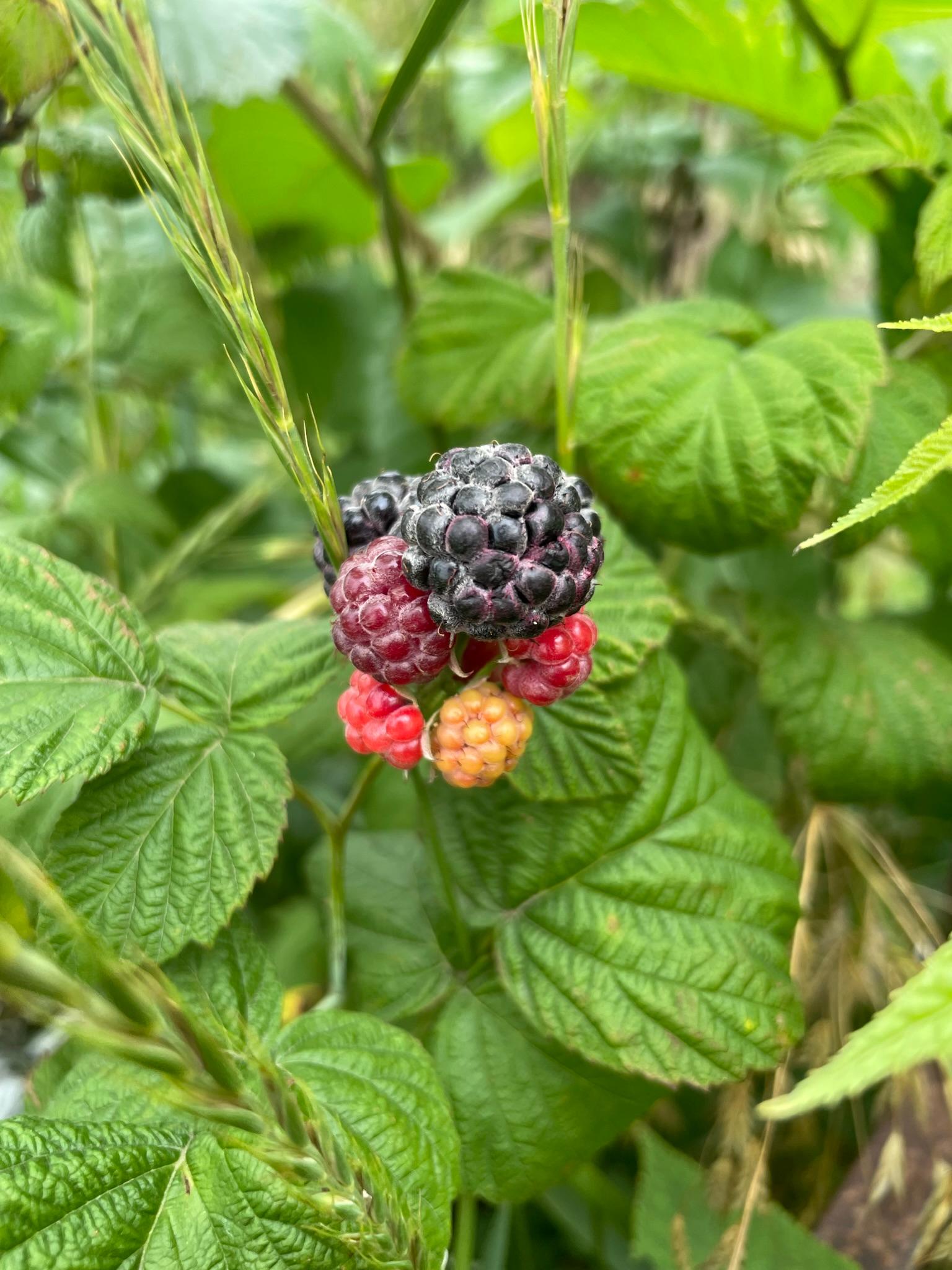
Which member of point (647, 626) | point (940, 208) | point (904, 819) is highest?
point (940, 208)

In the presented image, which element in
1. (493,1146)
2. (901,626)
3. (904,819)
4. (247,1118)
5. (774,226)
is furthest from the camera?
(774,226)

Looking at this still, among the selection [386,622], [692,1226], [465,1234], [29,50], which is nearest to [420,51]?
[29,50]

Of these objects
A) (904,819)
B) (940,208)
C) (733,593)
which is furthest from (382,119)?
(904,819)

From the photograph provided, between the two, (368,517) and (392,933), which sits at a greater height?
(368,517)

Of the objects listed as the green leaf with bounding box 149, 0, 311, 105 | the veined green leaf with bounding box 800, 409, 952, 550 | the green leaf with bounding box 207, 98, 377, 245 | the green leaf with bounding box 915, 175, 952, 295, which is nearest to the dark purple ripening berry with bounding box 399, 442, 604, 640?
the veined green leaf with bounding box 800, 409, 952, 550

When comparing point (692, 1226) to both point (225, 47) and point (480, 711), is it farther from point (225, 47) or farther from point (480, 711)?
point (225, 47)

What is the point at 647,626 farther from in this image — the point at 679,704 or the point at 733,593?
the point at 733,593

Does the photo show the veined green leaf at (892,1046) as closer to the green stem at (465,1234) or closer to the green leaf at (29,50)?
the green stem at (465,1234)

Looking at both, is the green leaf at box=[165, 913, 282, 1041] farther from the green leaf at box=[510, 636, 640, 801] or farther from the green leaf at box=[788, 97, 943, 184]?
the green leaf at box=[788, 97, 943, 184]
